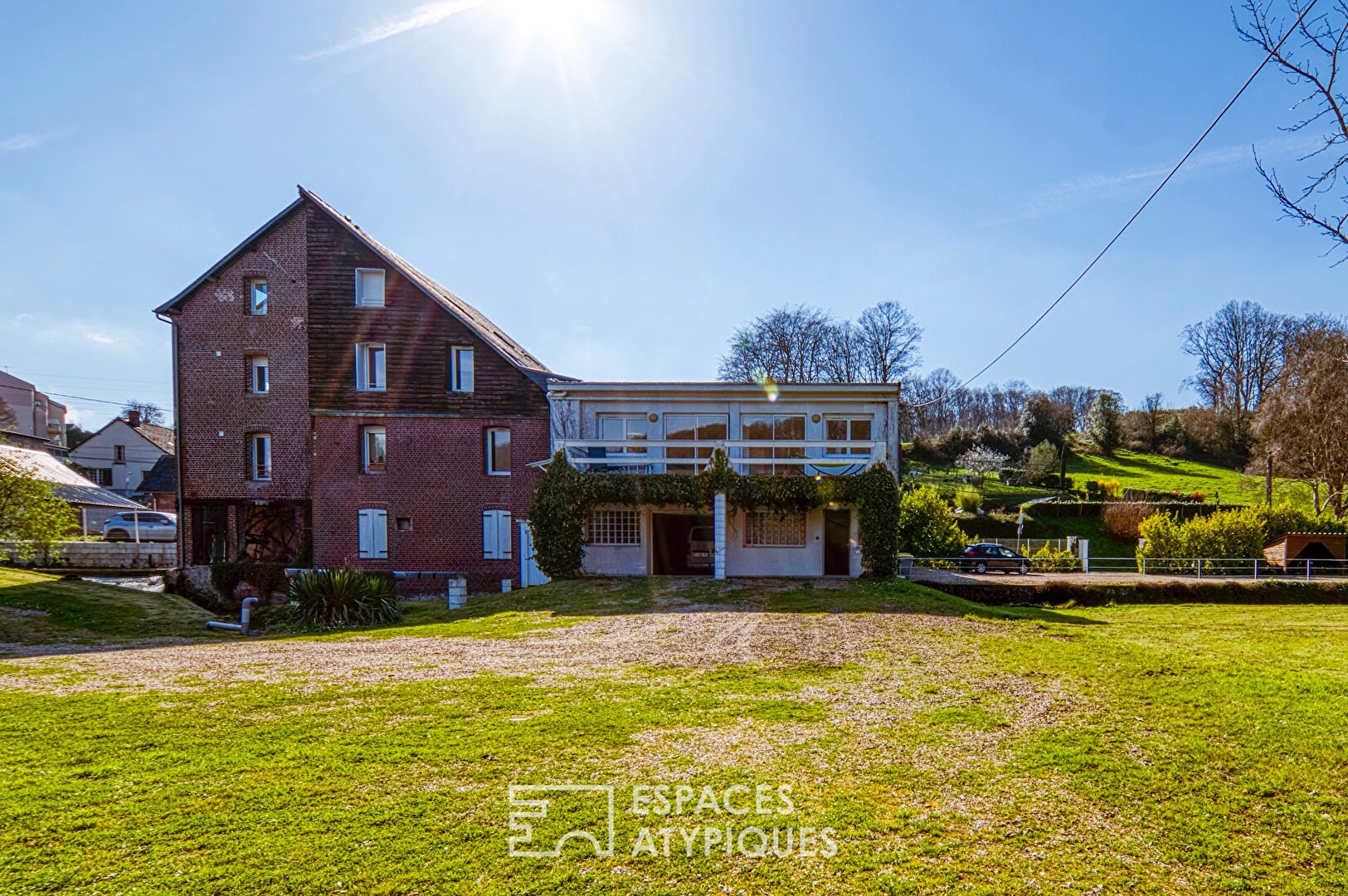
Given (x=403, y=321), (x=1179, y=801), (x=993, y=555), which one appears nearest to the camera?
(x=1179, y=801)

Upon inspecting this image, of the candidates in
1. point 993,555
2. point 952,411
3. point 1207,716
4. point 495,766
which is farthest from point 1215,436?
point 495,766

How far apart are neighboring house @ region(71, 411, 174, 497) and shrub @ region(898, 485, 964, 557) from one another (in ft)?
171

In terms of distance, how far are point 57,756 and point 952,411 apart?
7663cm

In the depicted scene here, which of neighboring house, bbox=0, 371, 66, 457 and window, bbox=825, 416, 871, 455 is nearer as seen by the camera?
window, bbox=825, 416, 871, 455

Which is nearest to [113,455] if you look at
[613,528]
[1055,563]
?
[613,528]

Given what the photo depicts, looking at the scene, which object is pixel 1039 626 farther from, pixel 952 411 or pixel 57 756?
pixel 952 411

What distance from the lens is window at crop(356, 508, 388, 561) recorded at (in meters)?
21.0

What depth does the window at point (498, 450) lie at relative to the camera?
2136 centimetres

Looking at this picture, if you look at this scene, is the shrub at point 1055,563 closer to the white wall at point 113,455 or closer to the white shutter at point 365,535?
the white shutter at point 365,535

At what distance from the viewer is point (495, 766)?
4727 mm

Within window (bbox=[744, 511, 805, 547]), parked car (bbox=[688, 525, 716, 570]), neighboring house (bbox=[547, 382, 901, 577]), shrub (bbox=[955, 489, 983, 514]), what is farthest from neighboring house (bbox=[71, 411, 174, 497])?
shrub (bbox=[955, 489, 983, 514])

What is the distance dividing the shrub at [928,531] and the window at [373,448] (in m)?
20.2

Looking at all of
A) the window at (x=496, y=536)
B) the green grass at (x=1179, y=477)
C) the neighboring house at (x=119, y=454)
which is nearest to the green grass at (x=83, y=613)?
the window at (x=496, y=536)

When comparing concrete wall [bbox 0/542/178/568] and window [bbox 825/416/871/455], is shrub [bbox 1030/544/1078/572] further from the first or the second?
concrete wall [bbox 0/542/178/568]
